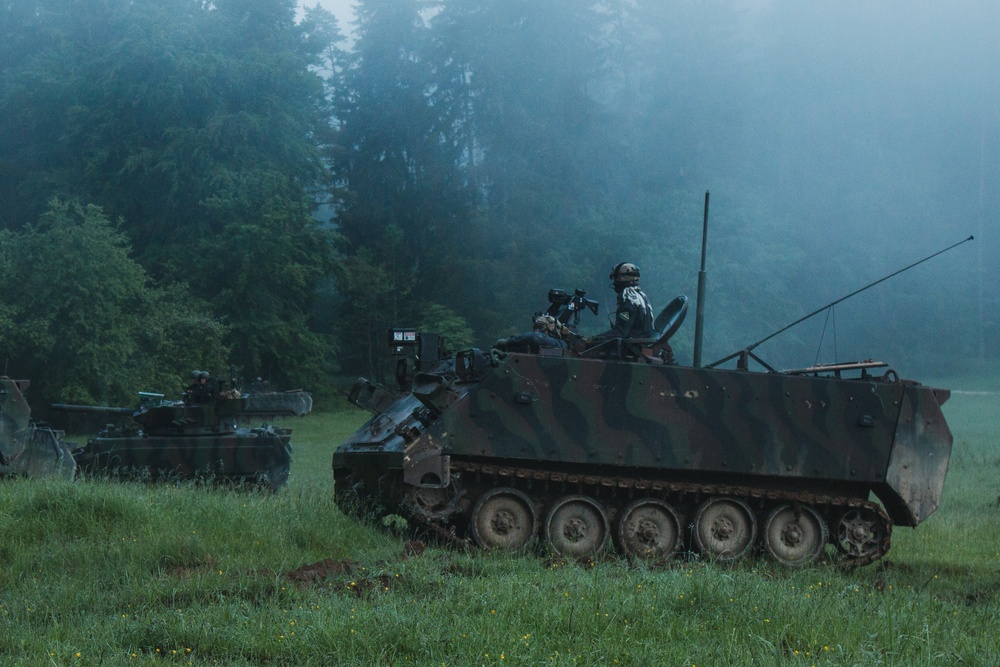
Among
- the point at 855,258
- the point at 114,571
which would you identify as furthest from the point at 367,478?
the point at 855,258

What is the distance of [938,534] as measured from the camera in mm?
13328

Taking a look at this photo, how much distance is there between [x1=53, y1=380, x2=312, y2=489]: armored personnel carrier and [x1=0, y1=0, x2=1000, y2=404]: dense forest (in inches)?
556

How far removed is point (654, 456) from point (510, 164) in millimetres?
29262

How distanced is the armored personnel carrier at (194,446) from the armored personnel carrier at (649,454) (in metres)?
5.87

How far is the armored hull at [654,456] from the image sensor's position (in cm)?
1049

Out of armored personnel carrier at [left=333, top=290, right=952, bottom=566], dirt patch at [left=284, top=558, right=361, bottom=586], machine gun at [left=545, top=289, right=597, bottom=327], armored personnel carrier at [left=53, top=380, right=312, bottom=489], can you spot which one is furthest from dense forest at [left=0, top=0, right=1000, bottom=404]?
dirt patch at [left=284, top=558, right=361, bottom=586]

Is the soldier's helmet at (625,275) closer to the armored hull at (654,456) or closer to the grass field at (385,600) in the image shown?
the armored hull at (654,456)

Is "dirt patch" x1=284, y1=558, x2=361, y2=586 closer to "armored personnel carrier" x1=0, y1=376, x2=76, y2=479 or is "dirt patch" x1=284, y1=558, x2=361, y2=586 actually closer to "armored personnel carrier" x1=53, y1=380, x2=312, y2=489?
"armored personnel carrier" x1=0, y1=376, x2=76, y2=479

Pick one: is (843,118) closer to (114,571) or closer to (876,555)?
(876,555)

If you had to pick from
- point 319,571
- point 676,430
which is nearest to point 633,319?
point 676,430

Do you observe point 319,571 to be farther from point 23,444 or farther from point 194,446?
point 194,446

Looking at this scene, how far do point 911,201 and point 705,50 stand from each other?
9.04 m

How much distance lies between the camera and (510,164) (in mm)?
39219

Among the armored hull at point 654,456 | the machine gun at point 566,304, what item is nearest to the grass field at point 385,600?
the armored hull at point 654,456
